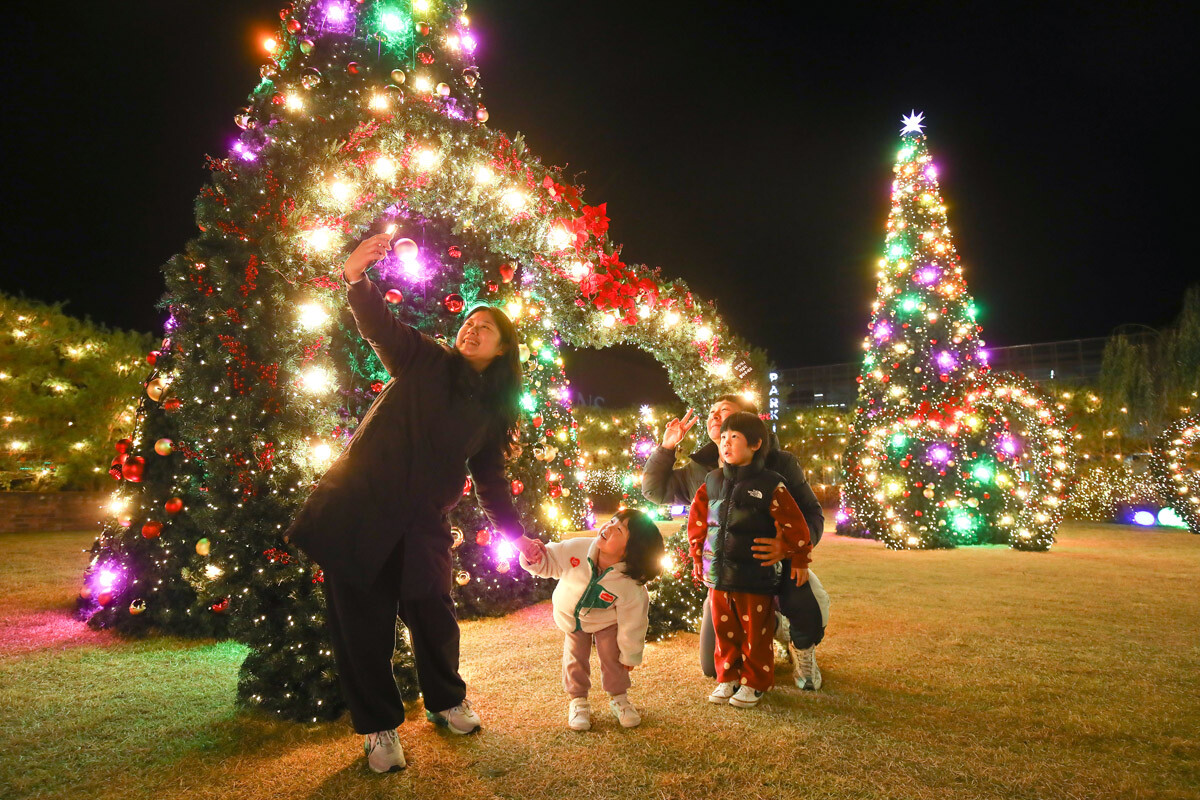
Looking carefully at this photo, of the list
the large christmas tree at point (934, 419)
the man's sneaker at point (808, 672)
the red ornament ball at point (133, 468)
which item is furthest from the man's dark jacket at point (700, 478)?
the large christmas tree at point (934, 419)

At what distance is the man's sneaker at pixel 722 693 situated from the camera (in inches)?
133

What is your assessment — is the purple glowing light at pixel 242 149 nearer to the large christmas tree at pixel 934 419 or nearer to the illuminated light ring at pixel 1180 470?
the large christmas tree at pixel 934 419

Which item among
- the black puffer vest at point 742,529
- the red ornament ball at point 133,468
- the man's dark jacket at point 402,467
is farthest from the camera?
the red ornament ball at point 133,468

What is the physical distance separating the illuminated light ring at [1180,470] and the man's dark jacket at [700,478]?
42.6ft

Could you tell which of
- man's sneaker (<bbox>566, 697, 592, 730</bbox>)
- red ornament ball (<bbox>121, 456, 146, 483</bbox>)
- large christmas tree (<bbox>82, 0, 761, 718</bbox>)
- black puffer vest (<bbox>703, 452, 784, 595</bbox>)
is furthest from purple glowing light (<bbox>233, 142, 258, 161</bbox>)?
man's sneaker (<bbox>566, 697, 592, 730</bbox>)

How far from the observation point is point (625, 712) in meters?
3.04

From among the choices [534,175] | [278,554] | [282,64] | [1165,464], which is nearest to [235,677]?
[278,554]

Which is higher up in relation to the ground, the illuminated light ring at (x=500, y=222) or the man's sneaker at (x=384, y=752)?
the illuminated light ring at (x=500, y=222)

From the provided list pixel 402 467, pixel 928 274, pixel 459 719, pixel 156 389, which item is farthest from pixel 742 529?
pixel 928 274

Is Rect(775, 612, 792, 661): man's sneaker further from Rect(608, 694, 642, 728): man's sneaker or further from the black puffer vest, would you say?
Rect(608, 694, 642, 728): man's sneaker

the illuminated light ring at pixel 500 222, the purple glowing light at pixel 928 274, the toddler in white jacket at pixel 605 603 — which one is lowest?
the toddler in white jacket at pixel 605 603

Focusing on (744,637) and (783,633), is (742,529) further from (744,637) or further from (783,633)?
(783,633)

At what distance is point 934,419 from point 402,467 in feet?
33.6

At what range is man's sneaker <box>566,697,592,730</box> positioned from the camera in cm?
298
